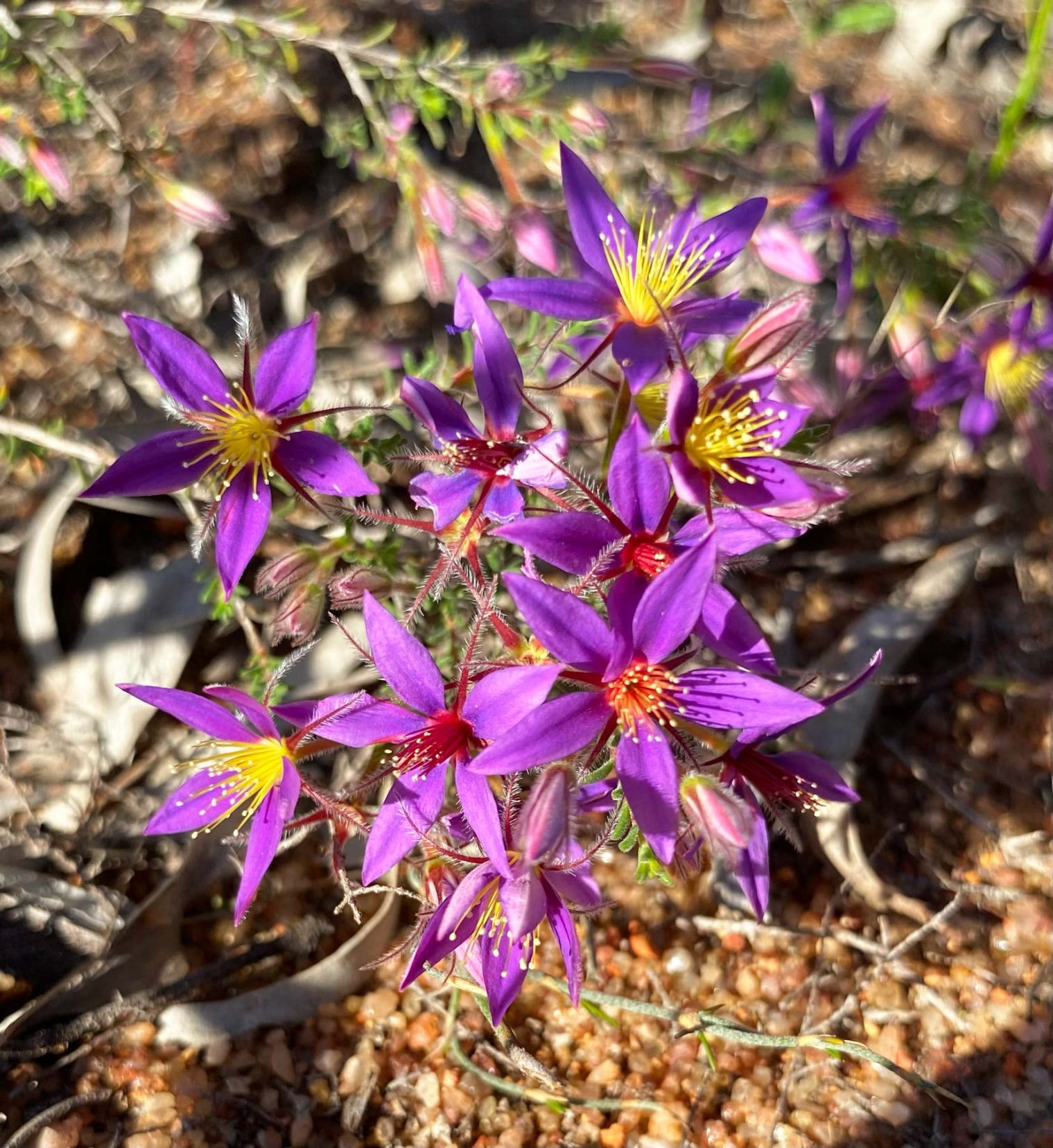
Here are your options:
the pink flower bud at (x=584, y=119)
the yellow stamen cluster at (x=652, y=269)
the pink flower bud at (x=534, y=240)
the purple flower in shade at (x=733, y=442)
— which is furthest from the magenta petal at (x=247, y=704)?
the pink flower bud at (x=584, y=119)

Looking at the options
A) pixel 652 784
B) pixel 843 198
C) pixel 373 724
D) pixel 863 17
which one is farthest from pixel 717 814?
pixel 863 17

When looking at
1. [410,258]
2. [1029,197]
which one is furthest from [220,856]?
[1029,197]

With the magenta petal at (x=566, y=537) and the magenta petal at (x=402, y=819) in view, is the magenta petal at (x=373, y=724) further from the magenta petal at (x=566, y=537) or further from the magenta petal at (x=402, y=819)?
the magenta petal at (x=566, y=537)

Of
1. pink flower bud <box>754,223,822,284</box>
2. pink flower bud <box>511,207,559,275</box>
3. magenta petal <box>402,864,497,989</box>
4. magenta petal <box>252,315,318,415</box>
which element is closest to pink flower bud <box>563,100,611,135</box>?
pink flower bud <box>511,207,559,275</box>

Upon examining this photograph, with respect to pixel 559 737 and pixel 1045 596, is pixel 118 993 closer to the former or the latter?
pixel 559 737

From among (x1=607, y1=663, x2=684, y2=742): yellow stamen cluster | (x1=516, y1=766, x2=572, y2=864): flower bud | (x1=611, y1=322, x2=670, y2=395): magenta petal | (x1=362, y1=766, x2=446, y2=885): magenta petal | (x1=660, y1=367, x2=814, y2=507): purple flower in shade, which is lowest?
(x1=362, y1=766, x2=446, y2=885): magenta petal

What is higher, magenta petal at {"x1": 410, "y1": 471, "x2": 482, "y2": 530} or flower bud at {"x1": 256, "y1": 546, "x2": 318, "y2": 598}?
magenta petal at {"x1": 410, "y1": 471, "x2": 482, "y2": 530}

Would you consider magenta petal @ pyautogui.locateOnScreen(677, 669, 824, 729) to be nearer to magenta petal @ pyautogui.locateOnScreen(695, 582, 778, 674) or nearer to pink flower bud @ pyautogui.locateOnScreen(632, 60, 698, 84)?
magenta petal @ pyautogui.locateOnScreen(695, 582, 778, 674)

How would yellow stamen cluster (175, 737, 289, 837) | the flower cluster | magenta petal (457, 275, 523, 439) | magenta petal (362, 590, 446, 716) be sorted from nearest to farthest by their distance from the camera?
the flower cluster < magenta petal (362, 590, 446, 716) < magenta petal (457, 275, 523, 439) < yellow stamen cluster (175, 737, 289, 837)
